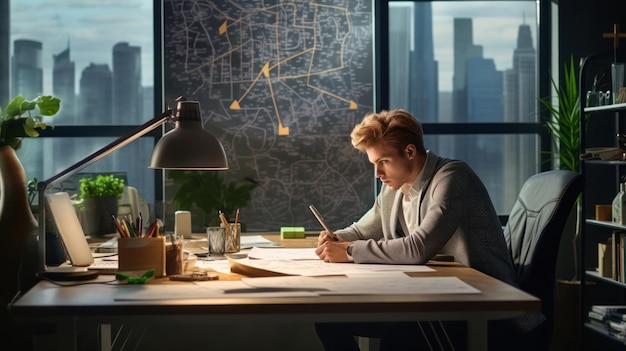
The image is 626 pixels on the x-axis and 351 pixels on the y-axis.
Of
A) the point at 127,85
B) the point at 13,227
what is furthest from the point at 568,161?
the point at 13,227

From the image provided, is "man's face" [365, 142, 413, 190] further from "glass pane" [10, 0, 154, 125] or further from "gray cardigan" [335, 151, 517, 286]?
"glass pane" [10, 0, 154, 125]

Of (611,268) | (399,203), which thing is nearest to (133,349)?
(399,203)

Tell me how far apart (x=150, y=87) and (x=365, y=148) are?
2.23 meters

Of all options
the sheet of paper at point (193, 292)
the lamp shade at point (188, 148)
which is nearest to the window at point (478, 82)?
the lamp shade at point (188, 148)

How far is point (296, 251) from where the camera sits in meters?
2.73

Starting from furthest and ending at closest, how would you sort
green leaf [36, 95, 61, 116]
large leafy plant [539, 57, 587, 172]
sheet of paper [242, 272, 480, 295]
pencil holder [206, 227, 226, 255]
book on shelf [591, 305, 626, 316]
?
large leafy plant [539, 57, 587, 172] → book on shelf [591, 305, 626, 316] → green leaf [36, 95, 61, 116] → pencil holder [206, 227, 226, 255] → sheet of paper [242, 272, 480, 295]

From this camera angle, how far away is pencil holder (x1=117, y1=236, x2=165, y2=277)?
6.86 ft

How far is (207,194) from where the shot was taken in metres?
4.35

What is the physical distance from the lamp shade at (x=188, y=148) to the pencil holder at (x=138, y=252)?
0.26 meters

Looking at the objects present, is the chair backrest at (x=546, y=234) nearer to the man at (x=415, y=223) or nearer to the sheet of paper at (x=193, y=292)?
the man at (x=415, y=223)

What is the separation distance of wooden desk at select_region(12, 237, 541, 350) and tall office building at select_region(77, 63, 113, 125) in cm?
304

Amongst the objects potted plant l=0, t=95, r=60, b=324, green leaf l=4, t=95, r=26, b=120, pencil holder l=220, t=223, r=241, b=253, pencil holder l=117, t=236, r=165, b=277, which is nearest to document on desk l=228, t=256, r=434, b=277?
pencil holder l=117, t=236, r=165, b=277

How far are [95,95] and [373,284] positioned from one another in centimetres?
319

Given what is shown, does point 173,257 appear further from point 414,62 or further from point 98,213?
point 414,62
